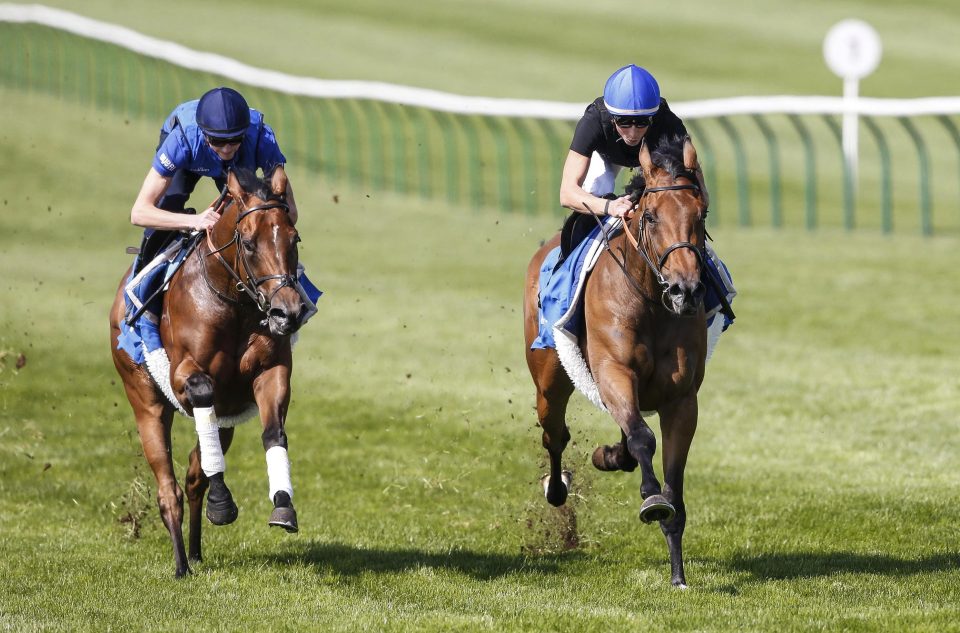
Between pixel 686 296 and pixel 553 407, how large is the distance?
6.97 ft

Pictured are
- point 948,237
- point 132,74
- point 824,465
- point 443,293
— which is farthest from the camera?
point 132,74

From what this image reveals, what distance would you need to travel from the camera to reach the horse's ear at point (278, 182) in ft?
24.3

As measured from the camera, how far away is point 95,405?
1364 cm

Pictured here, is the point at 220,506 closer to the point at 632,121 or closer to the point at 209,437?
the point at 209,437

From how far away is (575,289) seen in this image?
7996 millimetres

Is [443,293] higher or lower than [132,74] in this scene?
lower

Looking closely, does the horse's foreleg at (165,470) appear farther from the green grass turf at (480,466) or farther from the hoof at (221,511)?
the hoof at (221,511)

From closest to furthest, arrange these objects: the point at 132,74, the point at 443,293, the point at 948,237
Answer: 1. the point at 443,293
2. the point at 948,237
3. the point at 132,74

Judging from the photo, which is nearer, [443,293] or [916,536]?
[916,536]

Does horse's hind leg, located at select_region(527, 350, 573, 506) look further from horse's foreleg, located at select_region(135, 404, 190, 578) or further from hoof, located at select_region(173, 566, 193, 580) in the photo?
hoof, located at select_region(173, 566, 193, 580)

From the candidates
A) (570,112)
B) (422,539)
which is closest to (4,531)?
(422,539)

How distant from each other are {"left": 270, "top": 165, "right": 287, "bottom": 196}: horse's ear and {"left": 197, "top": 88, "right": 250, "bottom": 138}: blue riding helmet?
31cm

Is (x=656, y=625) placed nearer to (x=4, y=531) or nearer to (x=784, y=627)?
(x=784, y=627)

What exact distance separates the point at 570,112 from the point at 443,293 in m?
3.77
